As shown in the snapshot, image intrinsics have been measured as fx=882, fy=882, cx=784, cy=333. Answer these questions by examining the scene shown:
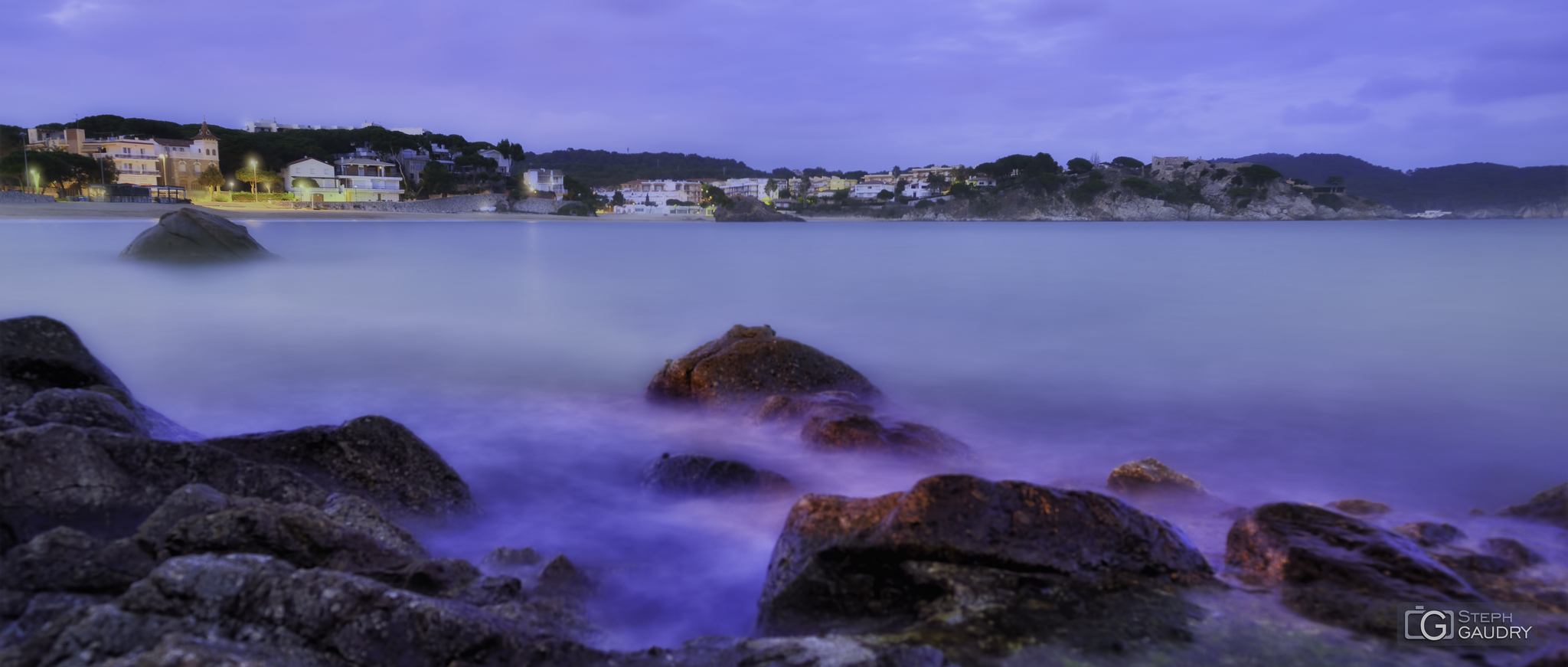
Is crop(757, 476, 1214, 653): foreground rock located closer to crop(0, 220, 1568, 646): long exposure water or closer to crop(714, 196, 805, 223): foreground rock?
crop(0, 220, 1568, 646): long exposure water

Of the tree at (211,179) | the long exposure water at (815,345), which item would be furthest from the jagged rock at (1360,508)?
the tree at (211,179)

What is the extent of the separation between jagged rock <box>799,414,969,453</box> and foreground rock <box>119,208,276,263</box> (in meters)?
15.6


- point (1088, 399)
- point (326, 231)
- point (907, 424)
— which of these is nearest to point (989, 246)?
point (326, 231)

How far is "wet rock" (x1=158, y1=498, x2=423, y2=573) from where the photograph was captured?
2.56 metres

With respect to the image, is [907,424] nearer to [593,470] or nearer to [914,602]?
[593,470]

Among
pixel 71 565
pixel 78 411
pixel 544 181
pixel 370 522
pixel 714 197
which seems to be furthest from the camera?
pixel 714 197

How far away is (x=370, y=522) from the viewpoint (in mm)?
3326

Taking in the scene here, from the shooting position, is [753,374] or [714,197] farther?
[714,197]

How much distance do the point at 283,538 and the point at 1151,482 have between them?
401cm

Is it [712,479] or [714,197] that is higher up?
[714,197]

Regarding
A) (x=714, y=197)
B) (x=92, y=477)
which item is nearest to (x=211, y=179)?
(x=714, y=197)

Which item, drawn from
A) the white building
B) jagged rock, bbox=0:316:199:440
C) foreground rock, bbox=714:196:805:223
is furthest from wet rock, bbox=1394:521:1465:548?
foreground rock, bbox=714:196:805:223

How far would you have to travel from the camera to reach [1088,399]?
7.96m

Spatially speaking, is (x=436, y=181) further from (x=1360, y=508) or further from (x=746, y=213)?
(x=1360, y=508)
